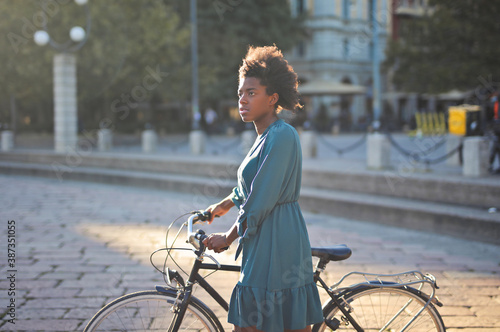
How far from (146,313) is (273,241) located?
2.45 feet

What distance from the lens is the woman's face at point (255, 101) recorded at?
2412 millimetres

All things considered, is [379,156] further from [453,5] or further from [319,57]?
[319,57]

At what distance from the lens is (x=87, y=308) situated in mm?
4195

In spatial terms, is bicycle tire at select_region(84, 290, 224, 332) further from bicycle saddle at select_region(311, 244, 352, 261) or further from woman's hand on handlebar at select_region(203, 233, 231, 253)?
bicycle saddle at select_region(311, 244, 352, 261)

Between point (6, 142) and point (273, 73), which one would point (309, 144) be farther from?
point (6, 142)

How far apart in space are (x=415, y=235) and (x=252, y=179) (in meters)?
5.25

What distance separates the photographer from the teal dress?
2.27m

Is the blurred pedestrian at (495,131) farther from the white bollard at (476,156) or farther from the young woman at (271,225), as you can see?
the young woman at (271,225)

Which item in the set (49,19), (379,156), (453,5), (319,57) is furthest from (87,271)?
(319,57)

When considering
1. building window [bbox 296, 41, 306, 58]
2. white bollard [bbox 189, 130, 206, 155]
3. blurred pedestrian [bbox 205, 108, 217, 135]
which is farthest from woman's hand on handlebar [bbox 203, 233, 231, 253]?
building window [bbox 296, 41, 306, 58]

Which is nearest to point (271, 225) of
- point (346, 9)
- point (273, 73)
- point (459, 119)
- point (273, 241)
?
point (273, 241)

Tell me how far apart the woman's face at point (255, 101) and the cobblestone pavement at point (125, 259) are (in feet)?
7.12

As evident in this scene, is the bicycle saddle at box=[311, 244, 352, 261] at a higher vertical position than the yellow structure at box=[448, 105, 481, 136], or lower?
lower

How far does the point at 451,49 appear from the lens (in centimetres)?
2520
